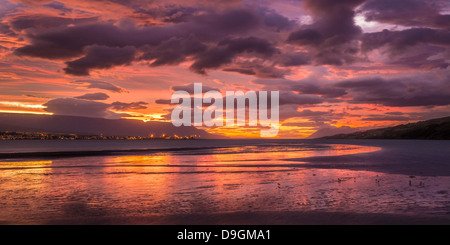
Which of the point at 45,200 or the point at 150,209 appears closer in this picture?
the point at 150,209
